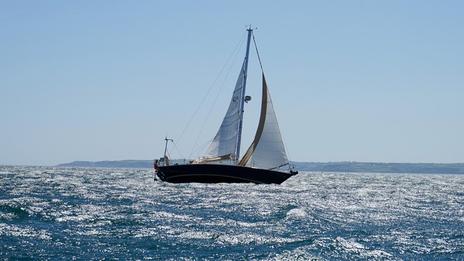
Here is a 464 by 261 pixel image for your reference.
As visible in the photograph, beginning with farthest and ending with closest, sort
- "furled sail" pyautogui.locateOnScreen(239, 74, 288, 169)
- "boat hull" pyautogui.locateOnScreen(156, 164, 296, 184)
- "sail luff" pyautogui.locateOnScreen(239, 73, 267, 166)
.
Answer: "sail luff" pyautogui.locateOnScreen(239, 73, 267, 166), "furled sail" pyautogui.locateOnScreen(239, 74, 288, 169), "boat hull" pyautogui.locateOnScreen(156, 164, 296, 184)

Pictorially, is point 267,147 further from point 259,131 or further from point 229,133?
point 229,133

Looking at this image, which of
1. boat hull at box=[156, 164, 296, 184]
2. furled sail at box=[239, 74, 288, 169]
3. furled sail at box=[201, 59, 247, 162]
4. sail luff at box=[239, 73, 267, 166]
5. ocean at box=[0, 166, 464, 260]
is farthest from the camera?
furled sail at box=[201, 59, 247, 162]

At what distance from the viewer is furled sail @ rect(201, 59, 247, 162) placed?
65688mm

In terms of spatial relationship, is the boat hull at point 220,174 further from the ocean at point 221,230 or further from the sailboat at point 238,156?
the ocean at point 221,230

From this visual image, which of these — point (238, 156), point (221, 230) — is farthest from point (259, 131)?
point (221, 230)

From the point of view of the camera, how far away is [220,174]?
61.6 metres

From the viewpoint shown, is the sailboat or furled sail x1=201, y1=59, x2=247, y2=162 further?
furled sail x1=201, y1=59, x2=247, y2=162

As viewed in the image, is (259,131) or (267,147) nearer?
(267,147)

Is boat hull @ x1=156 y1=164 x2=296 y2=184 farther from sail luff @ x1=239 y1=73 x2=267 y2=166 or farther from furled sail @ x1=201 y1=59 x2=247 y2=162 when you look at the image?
furled sail @ x1=201 y1=59 x2=247 y2=162

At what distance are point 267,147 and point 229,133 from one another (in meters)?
4.57

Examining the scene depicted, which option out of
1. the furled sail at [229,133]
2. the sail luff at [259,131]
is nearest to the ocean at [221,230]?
the sail luff at [259,131]

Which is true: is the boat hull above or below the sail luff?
below

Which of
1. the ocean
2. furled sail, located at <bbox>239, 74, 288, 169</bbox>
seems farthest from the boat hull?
the ocean

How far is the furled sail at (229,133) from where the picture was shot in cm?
Result: 6569
